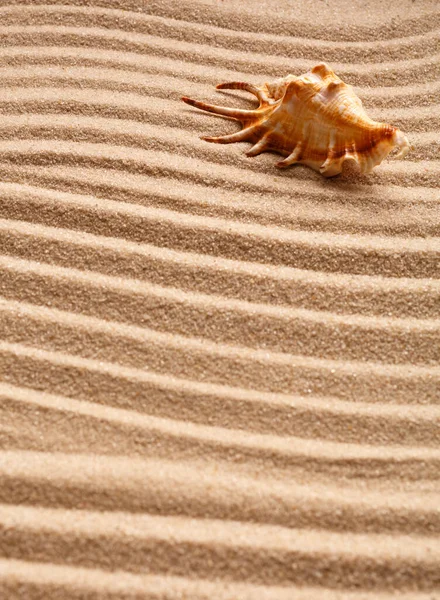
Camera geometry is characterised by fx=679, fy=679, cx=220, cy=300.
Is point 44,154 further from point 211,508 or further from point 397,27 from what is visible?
point 397,27

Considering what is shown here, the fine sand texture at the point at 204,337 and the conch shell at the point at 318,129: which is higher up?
the conch shell at the point at 318,129

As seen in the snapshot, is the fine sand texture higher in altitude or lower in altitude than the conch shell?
lower

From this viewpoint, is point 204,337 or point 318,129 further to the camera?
point 318,129

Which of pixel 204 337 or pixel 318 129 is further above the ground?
pixel 318 129

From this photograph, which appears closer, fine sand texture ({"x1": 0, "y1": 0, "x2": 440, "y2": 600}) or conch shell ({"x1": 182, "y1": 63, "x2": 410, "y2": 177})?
fine sand texture ({"x1": 0, "y1": 0, "x2": 440, "y2": 600})

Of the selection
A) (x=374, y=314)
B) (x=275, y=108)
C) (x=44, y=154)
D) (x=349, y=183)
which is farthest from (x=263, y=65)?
(x=374, y=314)
